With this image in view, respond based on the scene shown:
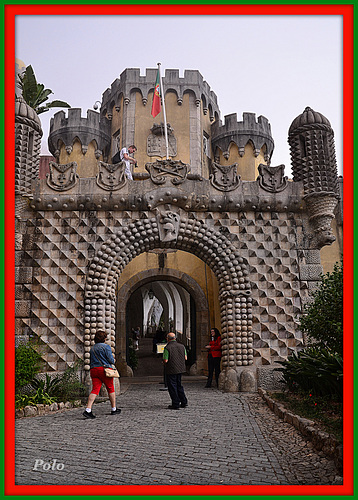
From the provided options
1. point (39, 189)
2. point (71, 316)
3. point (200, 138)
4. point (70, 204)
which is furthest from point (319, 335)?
point (200, 138)

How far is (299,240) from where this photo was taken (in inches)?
440

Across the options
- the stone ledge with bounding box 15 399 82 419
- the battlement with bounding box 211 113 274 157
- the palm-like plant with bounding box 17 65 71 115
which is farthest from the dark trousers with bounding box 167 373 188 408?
the palm-like plant with bounding box 17 65 71 115

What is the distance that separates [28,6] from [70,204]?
27.8 feet

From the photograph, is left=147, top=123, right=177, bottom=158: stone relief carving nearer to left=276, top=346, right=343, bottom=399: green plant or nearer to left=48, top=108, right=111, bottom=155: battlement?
left=48, top=108, right=111, bottom=155: battlement

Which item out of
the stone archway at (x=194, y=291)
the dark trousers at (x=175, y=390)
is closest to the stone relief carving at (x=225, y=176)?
the stone archway at (x=194, y=291)

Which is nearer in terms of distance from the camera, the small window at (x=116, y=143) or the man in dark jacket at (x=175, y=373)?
the man in dark jacket at (x=175, y=373)

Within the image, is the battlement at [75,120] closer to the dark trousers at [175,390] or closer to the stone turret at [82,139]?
the stone turret at [82,139]

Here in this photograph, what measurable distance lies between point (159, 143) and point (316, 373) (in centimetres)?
1170

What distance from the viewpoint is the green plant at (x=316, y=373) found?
6973 millimetres

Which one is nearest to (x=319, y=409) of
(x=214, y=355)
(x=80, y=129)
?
(x=214, y=355)

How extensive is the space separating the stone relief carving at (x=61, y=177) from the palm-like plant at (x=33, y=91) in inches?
320

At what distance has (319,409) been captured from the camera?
6621 mm
